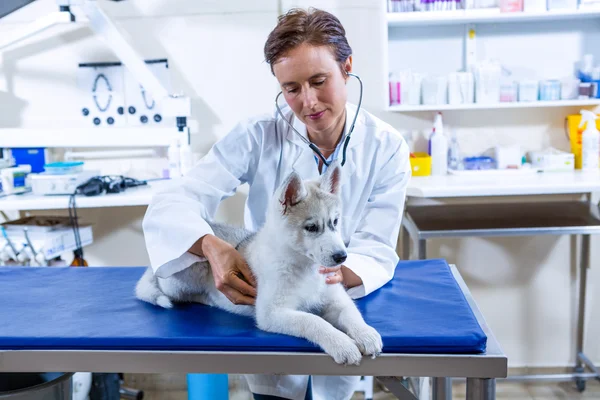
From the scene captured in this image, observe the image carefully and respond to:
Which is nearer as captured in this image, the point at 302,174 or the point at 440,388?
the point at 440,388

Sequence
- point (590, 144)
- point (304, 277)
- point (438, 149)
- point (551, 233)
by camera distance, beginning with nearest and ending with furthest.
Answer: point (304, 277) → point (551, 233) → point (590, 144) → point (438, 149)

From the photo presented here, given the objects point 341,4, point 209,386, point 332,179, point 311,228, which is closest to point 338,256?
point 311,228

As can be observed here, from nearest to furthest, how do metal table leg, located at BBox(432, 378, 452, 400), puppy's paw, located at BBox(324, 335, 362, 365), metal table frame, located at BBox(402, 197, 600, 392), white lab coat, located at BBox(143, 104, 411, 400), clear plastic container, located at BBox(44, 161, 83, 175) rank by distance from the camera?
puppy's paw, located at BBox(324, 335, 362, 365) → metal table leg, located at BBox(432, 378, 452, 400) → white lab coat, located at BBox(143, 104, 411, 400) → metal table frame, located at BBox(402, 197, 600, 392) → clear plastic container, located at BBox(44, 161, 83, 175)

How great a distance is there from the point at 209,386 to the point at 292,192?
0.87 metres

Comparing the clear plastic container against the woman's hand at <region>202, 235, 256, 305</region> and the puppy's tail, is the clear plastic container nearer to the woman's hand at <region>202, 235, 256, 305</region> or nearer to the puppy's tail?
the puppy's tail

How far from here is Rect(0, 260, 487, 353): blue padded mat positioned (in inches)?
43.6

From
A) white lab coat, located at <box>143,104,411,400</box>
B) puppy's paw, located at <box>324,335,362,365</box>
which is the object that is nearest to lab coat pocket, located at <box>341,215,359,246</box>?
white lab coat, located at <box>143,104,411,400</box>

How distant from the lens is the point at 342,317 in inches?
45.2

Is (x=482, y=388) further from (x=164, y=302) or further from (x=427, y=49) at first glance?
(x=427, y=49)

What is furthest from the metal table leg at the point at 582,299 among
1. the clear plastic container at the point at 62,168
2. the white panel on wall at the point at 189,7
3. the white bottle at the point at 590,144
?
the clear plastic container at the point at 62,168

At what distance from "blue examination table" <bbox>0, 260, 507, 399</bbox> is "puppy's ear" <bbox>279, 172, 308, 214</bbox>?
0.84 ft

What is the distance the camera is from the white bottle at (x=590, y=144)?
8.71 feet

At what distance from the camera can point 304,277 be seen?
3.86 feet

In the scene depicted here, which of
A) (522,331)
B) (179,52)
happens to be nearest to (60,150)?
(179,52)
